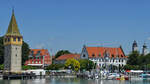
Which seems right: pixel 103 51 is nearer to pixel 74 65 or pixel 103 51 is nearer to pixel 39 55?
pixel 74 65

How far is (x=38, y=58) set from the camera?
5758 inches

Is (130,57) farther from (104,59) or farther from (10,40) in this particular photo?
(10,40)

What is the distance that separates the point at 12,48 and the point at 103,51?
1986 inches

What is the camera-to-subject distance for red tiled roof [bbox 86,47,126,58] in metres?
136

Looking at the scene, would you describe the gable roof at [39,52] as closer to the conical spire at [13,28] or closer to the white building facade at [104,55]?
the white building facade at [104,55]

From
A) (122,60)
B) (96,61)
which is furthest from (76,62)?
(122,60)

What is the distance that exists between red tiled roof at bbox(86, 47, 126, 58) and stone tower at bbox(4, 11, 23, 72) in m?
42.9

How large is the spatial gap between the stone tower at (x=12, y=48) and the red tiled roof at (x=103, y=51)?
4289cm

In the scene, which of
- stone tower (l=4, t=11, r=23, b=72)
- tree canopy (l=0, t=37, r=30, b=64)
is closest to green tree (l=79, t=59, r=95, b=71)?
tree canopy (l=0, t=37, r=30, b=64)

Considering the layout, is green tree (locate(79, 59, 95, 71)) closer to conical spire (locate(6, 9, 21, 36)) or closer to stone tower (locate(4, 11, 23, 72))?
stone tower (locate(4, 11, 23, 72))

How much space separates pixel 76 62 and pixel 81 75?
58.2 ft

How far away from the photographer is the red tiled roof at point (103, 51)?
136m

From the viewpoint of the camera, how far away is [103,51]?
138 metres

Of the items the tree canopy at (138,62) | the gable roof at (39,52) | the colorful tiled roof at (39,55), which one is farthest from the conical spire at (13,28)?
the gable roof at (39,52)
